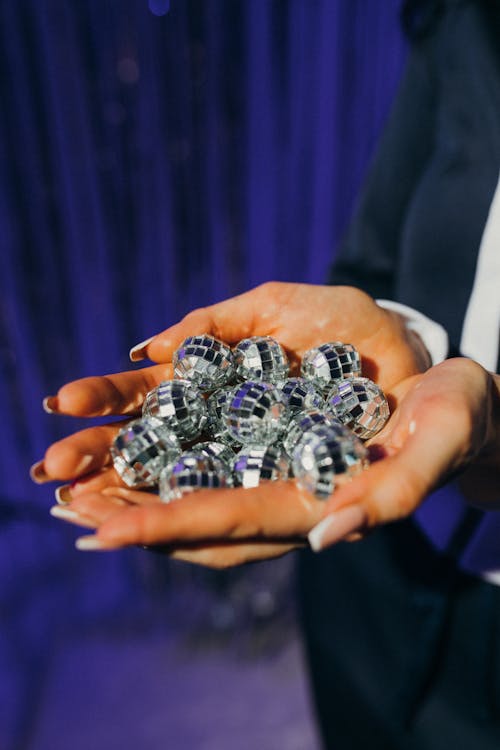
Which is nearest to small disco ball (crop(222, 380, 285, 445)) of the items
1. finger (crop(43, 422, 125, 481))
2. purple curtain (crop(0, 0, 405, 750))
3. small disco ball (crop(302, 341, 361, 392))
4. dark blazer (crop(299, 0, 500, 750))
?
small disco ball (crop(302, 341, 361, 392))

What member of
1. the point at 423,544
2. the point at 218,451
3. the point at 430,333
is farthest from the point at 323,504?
the point at 423,544

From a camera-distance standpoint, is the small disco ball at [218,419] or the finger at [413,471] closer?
the finger at [413,471]

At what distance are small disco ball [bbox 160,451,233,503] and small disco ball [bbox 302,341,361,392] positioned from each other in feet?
0.97

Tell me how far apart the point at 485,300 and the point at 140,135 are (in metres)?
1.22

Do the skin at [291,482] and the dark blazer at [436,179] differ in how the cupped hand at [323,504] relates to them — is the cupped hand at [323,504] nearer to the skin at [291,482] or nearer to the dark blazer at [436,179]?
the skin at [291,482]

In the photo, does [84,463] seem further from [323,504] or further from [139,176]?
[139,176]

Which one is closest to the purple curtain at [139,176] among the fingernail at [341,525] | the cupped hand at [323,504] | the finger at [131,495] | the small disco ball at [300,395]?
the small disco ball at [300,395]

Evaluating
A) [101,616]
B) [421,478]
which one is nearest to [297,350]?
[421,478]

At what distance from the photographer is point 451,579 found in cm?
129

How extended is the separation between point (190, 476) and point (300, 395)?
13.2 inches

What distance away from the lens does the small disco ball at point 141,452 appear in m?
0.92

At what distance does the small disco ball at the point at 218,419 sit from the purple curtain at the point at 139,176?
34.4 inches

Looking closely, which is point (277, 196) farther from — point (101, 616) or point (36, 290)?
point (101, 616)

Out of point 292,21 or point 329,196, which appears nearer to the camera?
point 292,21
